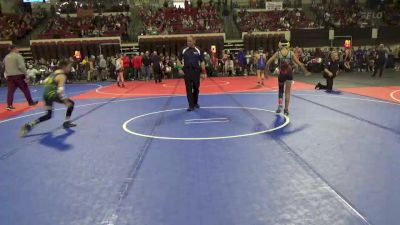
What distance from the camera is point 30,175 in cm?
510

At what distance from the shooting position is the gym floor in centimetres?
378

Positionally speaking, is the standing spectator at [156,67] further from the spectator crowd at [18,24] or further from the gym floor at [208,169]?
the spectator crowd at [18,24]

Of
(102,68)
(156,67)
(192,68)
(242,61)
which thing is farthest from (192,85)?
(102,68)

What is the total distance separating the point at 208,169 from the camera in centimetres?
507

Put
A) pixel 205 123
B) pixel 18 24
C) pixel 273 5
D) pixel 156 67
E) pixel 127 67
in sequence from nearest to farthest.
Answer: pixel 205 123 < pixel 156 67 < pixel 127 67 < pixel 18 24 < pixel 273 5

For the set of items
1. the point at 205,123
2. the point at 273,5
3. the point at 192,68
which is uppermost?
the point at 273,5

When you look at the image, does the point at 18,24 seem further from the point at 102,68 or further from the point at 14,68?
the point at 14,68

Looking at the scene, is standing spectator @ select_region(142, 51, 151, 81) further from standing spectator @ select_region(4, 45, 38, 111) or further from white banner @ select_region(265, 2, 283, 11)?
white banner @ select_region(265, 2, 283, 11)

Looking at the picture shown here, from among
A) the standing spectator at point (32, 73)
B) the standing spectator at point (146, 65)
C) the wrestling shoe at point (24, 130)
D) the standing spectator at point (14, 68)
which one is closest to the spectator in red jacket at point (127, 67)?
the standing spectator at point (146, 65)

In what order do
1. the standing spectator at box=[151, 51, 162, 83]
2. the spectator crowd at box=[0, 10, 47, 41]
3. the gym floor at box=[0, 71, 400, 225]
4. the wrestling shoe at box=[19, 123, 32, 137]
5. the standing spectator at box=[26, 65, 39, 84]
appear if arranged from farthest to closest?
the spectator crowd at box=[0, 10, 47, 41] → the standing spectator at box=[26, 65, 39, 84] → the standing spectator at box=[151, 51, 162, 83] → the wrestling shoe at box=[19, 123, 32, 137] → the gym floor at box=[0, 71, 400, 225]

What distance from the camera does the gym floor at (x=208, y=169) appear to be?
3777 mm

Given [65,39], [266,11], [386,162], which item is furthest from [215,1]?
[386,162]

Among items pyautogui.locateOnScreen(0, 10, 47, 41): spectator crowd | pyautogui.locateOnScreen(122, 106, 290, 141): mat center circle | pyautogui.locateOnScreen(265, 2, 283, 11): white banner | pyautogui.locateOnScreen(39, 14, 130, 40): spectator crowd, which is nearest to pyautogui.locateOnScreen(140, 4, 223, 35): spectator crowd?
pyautogui.locateOnScreen(39, 14, 130, 40): spectator crowd

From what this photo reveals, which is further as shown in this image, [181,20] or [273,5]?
[273,5]
